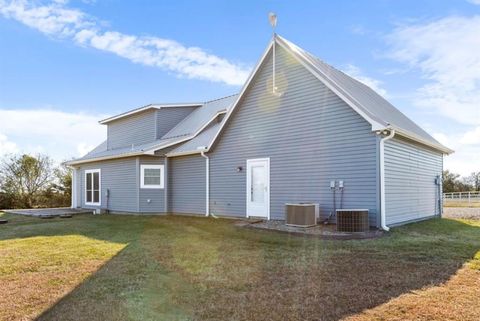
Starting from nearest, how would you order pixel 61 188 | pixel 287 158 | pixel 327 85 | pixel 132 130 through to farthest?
pixel 327 85 → pixel 287 158 → pixel 132 130 → pixel 61 188

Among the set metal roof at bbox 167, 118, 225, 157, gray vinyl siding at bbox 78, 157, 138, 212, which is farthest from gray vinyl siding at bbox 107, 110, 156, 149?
metal roof at bbox 167, 118, 225, 157

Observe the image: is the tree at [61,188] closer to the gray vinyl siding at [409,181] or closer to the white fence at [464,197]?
the gray vinyl siding at [409,181]

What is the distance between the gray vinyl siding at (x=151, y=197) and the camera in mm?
14664

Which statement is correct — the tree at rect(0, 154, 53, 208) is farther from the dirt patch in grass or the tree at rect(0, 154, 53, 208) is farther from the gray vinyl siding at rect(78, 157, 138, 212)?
the dirt patch in grass

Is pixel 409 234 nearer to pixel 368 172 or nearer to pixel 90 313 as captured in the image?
pixel 368 172

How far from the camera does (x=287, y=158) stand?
1088 cm

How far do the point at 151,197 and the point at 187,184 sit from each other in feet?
5.63

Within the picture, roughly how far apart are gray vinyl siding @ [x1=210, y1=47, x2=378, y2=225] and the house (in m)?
0.03

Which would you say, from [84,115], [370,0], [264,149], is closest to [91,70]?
[84,115]

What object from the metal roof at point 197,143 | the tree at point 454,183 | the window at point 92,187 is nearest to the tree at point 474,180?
the tree at point 454,183

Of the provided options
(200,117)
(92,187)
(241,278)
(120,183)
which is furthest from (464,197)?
(241,278)

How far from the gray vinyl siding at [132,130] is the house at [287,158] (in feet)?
2.63

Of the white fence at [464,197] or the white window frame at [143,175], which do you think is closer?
the white window frame at [143,175]

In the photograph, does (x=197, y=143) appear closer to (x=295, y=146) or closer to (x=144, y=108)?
(x=144, y=108)
